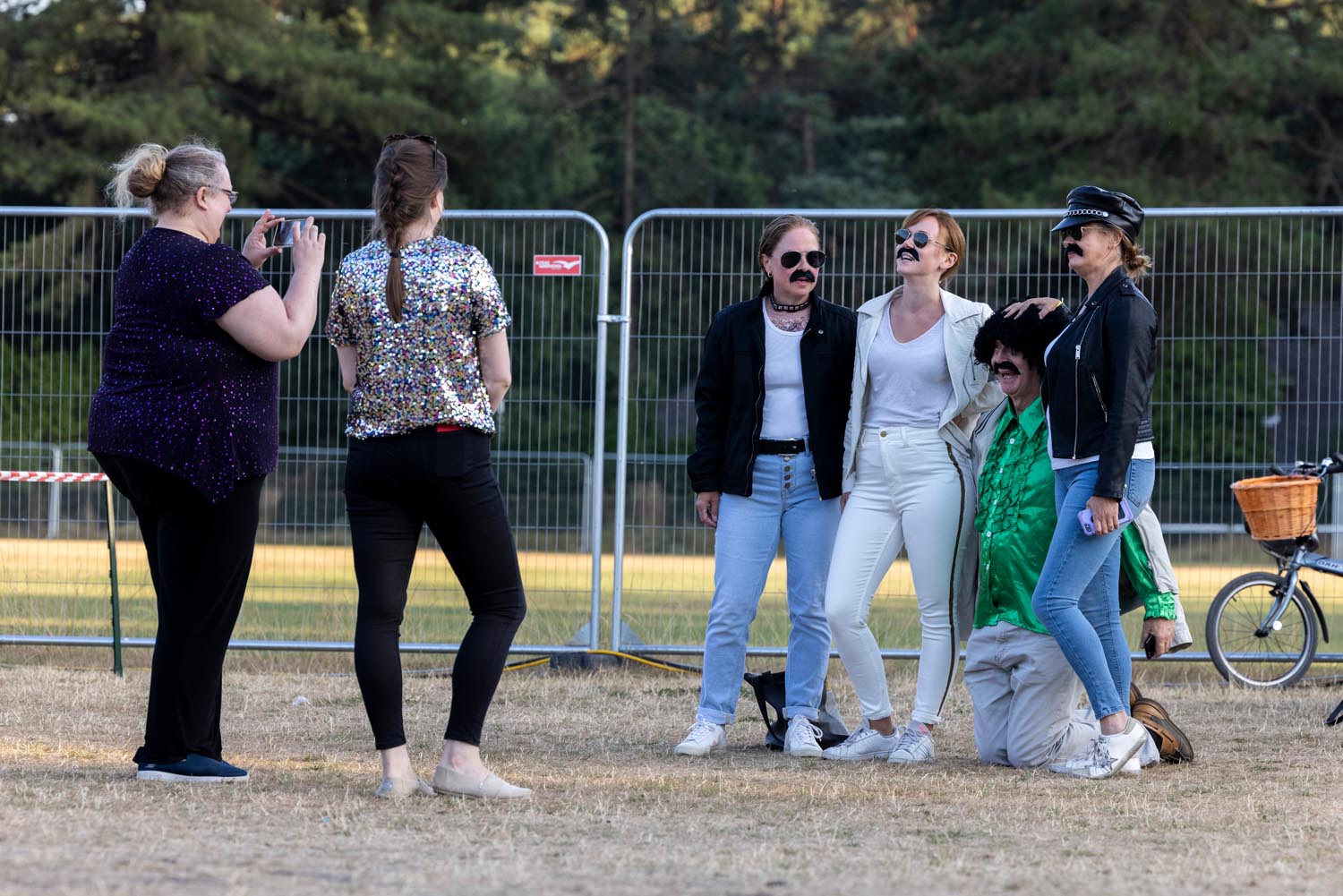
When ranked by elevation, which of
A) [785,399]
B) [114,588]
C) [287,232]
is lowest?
[114,588]

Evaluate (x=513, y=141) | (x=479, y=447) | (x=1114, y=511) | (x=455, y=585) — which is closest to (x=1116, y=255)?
(x=1114, y=511)

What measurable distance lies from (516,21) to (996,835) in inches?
1102

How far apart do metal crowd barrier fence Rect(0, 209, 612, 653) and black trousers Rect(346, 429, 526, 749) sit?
3355 mm

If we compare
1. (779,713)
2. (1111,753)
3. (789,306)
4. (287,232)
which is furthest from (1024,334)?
(287,232)

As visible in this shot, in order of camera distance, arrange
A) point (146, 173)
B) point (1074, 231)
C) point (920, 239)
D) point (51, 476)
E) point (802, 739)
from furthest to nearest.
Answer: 1. point (51, 476)
2. point (802, 739)
3. point (920, 239)
4. point (1074, 231)
5. point (146, 173)

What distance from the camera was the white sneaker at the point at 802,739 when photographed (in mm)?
6016

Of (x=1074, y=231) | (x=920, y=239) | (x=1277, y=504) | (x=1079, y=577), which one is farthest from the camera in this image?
(x=1277, y=504)

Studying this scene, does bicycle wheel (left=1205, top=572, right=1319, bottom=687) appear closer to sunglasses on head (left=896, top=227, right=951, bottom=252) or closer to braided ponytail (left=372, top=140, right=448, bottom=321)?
sunglasses on head (left=896, top=227, right=951, bottom=252)

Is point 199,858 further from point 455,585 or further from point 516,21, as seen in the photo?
point 516,21

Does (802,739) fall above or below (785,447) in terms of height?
below

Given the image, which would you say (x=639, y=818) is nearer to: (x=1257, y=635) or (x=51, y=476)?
(x=51, y=476)

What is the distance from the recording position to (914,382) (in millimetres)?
5863

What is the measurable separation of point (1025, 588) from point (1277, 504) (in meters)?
2.15

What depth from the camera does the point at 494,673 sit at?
4812 millimetres
